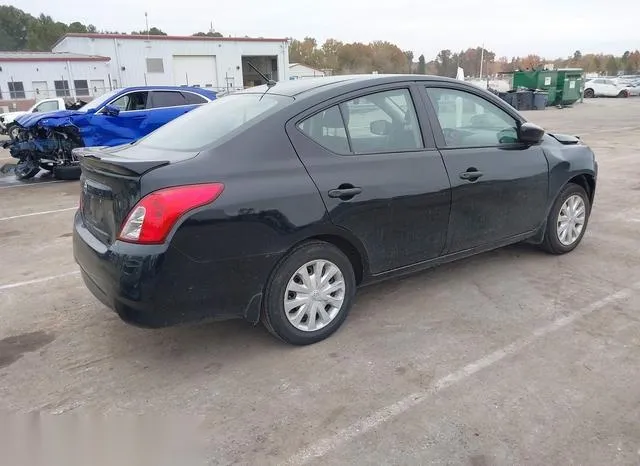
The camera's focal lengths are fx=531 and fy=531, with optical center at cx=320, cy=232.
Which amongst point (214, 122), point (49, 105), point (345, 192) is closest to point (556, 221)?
point (345, 192)

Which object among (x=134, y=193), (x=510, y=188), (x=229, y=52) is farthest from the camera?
(x=229, y=52)

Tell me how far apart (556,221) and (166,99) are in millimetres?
8781

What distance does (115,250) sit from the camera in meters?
2.97

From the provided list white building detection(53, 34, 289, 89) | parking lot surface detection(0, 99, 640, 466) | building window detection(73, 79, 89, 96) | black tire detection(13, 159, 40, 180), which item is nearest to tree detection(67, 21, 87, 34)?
white building detection(53, 34, 289, 89)

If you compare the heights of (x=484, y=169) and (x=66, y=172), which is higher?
(x=484, y=169)

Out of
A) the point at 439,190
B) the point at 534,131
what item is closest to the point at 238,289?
the point at 439,190

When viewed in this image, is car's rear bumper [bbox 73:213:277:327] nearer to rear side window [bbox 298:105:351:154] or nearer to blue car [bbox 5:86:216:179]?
rear side window [bbox 298:105:351:154]

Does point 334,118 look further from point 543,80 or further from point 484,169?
point 543,80

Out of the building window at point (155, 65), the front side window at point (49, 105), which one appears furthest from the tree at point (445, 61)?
the front side window at point (49, 105)

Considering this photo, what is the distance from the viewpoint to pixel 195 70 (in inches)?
1794

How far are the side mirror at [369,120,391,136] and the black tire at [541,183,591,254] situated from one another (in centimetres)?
197

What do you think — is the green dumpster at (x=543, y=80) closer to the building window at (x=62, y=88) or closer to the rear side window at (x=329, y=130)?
the building window at (x=62, y=88)

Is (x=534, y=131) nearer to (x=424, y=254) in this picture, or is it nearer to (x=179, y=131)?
(x=424, y=254)

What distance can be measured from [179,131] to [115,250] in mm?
1146
